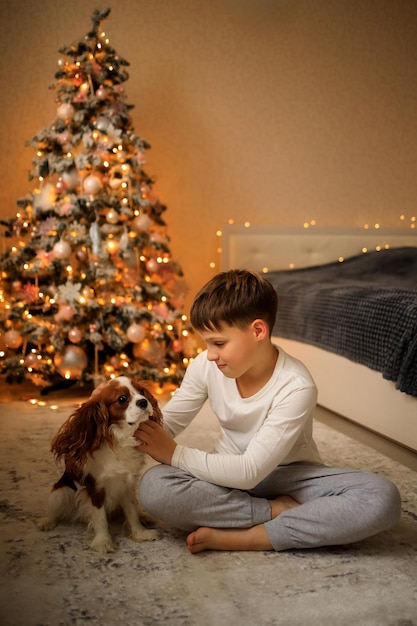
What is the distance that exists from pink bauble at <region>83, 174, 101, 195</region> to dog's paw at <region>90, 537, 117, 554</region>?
2.05m

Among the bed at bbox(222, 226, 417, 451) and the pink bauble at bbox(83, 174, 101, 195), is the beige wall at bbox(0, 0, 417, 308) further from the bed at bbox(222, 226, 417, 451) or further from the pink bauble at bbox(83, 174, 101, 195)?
the pink bauble at bbox(83, 174, 101, 195)

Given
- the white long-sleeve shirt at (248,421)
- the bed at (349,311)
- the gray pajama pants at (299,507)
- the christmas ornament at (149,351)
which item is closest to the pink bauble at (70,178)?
the christmas ornament at (149,351)

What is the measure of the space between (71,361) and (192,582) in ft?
6.56

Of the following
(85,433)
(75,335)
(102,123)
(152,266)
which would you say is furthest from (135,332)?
(85,433)

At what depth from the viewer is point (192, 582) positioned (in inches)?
57.9

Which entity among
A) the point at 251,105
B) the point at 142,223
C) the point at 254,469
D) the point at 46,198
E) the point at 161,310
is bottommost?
the point at 254,469

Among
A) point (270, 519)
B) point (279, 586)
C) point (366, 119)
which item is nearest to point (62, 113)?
point (366, 119)

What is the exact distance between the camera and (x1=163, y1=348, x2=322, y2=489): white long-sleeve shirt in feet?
5.28

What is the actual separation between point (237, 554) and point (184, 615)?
0.32 meters

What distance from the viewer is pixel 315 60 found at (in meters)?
4.41

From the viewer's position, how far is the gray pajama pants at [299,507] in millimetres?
1575

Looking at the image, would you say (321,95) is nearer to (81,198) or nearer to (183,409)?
(81,198)

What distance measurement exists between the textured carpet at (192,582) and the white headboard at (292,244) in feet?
8.49

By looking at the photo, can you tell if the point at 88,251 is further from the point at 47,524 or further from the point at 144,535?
the point at 144,535
